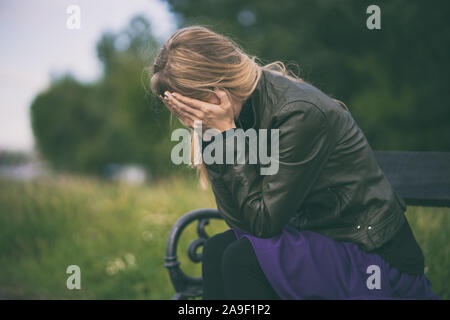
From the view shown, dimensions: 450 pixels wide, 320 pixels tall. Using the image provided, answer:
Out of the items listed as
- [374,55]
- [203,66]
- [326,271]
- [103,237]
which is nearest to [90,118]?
[374,55]

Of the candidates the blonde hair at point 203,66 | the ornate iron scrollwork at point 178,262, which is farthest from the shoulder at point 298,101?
the ornate iron scrollwork at point 178,262

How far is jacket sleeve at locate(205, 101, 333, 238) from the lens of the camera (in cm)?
149

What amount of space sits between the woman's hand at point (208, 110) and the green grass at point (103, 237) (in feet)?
5.80

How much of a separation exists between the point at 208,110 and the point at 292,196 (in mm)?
494

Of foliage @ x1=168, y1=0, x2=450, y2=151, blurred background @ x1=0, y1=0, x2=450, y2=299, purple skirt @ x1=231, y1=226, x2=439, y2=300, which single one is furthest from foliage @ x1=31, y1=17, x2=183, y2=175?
purple skirt @ x1=231, y1=226, x2=439, y2=300

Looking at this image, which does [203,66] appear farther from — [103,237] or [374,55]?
[374,55]

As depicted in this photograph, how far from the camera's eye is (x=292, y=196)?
1.49m


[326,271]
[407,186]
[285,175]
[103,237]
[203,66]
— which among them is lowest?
[103,237]

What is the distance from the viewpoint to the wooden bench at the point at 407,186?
6.11 ft

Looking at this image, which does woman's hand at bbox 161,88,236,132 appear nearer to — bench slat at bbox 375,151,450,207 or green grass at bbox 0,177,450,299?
bench slat at bbox 375,151,450,207

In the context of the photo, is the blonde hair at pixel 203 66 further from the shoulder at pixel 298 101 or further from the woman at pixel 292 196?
the shoulder at pixel 298 101

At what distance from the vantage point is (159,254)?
3.61 meters

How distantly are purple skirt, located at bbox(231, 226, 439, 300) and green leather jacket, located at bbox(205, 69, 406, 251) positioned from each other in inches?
2.0
